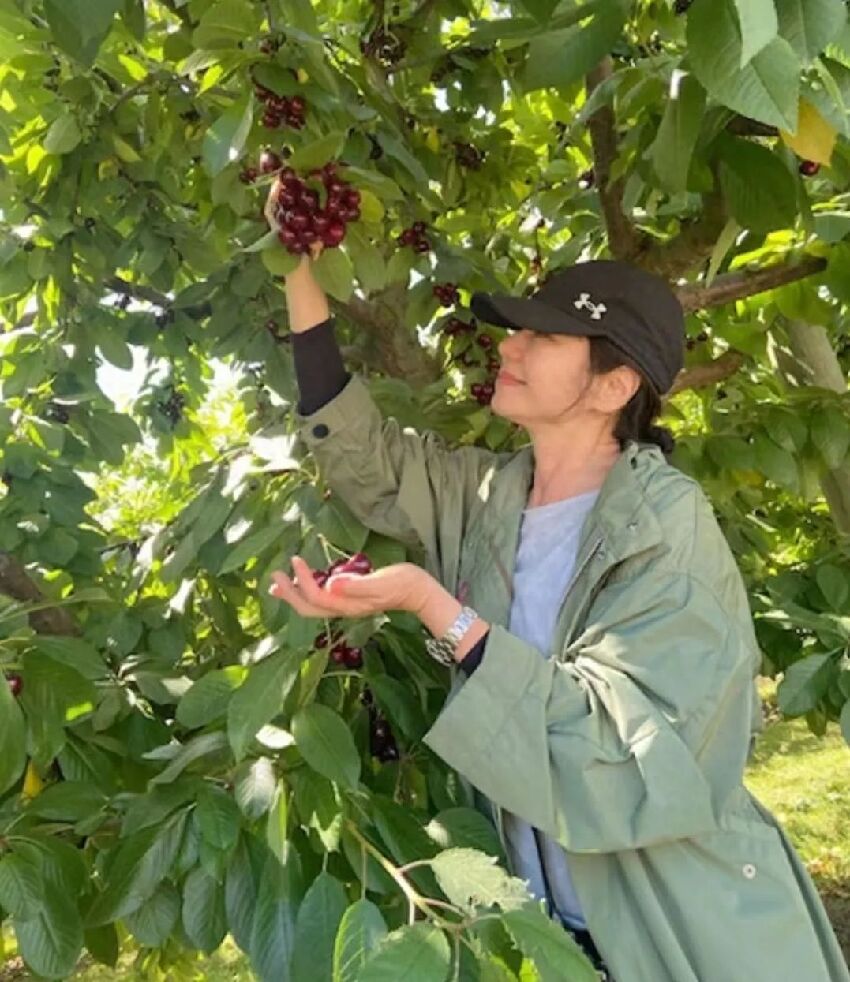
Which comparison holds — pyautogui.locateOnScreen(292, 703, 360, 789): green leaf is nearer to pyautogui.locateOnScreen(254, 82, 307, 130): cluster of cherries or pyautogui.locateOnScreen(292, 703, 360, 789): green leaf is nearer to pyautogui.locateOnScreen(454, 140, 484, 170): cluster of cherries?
pyautogui.locateOnScreen(254, 82, 307, 130): cluster of cherries

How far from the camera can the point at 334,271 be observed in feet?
5.97

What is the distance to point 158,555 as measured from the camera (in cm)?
240

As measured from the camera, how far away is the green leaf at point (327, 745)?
1.46 metres

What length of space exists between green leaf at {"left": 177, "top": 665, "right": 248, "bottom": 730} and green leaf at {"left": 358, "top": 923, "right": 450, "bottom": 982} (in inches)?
25.7

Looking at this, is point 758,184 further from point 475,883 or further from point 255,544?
point 475,883

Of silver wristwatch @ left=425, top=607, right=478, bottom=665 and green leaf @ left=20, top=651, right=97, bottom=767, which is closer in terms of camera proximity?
silver wristwatch @ left=425, top=607, right=478, bottom=665

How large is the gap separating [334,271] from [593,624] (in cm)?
71

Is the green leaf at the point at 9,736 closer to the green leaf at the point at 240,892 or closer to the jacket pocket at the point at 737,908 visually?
the green leaf at the point at 240,892

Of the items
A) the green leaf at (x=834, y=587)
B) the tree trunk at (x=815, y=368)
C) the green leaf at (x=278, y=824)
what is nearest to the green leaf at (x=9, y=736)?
the green leaf at (x=278, y=824)

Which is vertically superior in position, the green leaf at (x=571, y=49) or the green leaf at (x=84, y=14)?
the green leaf at (x=84, y=14)

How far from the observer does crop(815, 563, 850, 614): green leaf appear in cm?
260

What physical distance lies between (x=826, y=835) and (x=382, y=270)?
5.07 m

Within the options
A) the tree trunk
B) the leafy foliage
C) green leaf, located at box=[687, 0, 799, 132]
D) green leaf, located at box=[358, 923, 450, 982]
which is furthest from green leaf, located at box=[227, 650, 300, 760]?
the tree trunk

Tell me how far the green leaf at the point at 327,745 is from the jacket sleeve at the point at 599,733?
11 centimetres
